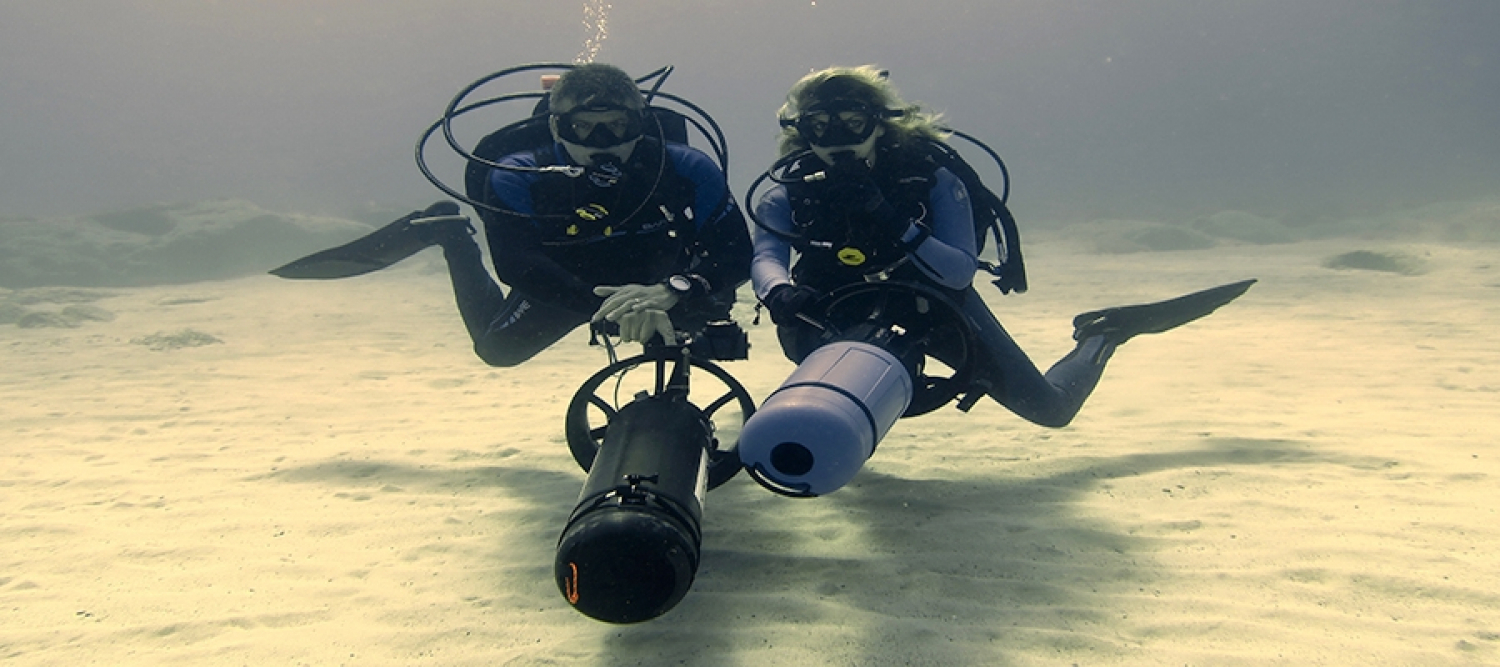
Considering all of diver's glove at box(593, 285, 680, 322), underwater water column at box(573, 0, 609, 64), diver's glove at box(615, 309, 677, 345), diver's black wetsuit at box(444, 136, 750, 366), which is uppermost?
Result: underwater water column at box(573, 0, 609, 64)

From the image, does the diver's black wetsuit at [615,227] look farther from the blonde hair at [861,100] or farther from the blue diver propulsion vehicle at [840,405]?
the blue diver propulsion vehicle at [840,405]

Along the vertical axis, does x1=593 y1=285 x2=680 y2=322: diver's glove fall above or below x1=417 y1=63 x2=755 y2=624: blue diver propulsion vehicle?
above

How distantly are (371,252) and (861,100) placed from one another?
3703 mm

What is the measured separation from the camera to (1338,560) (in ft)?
8.75

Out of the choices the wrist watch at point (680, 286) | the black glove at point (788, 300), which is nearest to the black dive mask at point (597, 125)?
the wrist watch at point (680, 286)

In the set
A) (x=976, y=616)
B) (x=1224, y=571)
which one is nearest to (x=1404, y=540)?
(x=1224, y=571)

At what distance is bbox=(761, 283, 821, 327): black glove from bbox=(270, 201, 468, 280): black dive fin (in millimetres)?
2951

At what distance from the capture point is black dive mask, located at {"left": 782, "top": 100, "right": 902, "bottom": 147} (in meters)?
3.47

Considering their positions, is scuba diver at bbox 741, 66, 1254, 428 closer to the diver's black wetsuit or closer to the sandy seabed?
the diver's black wetsuit

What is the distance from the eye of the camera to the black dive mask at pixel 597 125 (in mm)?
3605

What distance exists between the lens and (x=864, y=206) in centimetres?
319

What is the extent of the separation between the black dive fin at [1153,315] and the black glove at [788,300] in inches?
108

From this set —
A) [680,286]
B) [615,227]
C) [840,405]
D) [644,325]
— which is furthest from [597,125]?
[840,405]

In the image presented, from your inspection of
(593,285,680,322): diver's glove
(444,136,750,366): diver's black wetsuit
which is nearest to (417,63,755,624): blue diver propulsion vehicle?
(593,285,680,322): diver's glove
